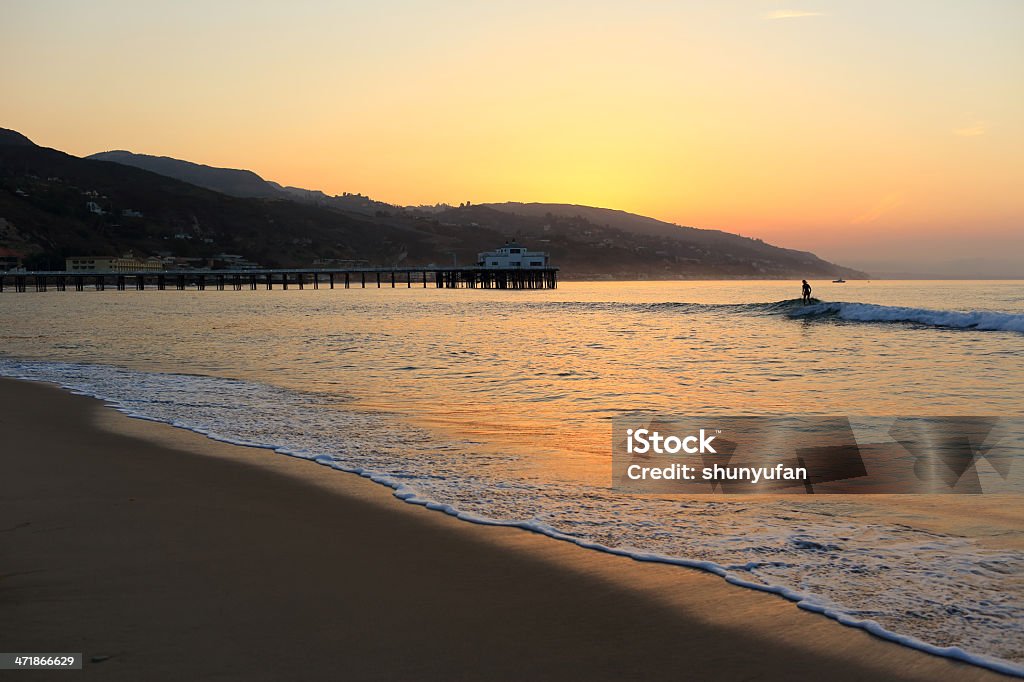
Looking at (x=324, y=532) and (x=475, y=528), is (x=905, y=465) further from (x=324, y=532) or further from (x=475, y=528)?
(x=324, y=532)

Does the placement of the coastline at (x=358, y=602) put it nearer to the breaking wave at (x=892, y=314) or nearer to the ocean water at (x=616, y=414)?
the ocean water at (x=616, y=414)

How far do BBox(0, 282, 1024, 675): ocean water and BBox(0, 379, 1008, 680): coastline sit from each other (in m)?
0.42

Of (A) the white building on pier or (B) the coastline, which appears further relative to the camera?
(A) the white building on pier

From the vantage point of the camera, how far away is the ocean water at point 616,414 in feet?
17.5

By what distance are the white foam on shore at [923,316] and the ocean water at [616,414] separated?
4620 millimetres

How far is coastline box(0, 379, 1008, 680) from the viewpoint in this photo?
402 centimetres

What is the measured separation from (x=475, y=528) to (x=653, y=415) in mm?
6321

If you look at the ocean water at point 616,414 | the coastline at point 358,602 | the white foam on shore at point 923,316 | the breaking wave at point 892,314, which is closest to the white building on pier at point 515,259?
the breaking wave at point 892,314

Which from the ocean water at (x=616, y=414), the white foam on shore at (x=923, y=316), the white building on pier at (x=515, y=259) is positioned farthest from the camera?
the white building on pier at (x=515, y=259)

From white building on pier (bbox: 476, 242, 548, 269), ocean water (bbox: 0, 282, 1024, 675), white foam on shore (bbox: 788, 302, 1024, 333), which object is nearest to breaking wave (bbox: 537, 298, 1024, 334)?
white foam on shore (bbox: 788, 302, 1024, 333)

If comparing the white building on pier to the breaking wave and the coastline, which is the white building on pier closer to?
the breaking wave

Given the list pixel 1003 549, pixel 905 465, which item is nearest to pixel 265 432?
pixel 905 465

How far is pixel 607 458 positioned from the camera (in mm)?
9383

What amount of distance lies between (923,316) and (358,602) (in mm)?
43833
